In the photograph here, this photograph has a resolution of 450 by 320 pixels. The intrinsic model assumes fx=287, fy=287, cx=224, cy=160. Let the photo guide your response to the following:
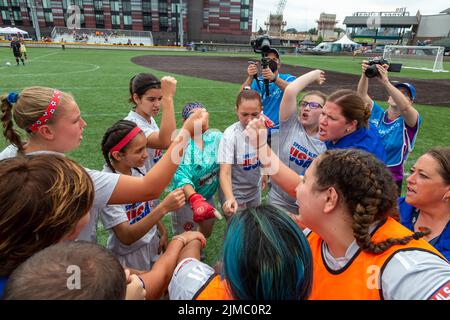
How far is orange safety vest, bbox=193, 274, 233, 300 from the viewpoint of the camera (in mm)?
1190

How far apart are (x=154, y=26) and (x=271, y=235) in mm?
70429

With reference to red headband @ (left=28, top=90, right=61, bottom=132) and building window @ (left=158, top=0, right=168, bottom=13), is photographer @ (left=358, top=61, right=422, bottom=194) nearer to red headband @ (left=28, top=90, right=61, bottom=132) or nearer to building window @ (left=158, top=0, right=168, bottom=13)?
red headband @ (left=28, top=90, right=61, bottom=132)

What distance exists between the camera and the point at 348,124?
2.63m

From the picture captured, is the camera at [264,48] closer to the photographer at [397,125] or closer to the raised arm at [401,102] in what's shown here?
the photographer at [397,125]

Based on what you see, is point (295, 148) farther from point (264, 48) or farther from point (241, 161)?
point (264, 48)

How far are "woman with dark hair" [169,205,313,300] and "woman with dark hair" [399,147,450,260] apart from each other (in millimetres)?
1428

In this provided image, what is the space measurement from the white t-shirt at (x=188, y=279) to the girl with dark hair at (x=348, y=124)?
Result: 1.84 meters

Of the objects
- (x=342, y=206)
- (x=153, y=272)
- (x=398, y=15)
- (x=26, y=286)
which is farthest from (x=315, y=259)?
(x=398, y=15)

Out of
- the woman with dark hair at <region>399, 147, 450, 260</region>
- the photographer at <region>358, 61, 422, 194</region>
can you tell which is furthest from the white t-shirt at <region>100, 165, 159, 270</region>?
the photographer at <region>358, 61, 422, 194</region>

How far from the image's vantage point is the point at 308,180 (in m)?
1.59

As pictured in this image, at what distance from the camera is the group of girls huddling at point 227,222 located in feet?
3.43

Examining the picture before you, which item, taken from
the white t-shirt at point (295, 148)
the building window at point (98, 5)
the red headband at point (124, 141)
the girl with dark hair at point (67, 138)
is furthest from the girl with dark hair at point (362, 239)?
the building window at point (98, 5)

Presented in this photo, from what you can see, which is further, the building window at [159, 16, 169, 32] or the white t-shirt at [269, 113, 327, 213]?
the building window at [159, 16, 169, 32]

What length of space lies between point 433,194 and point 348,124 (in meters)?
0.90
